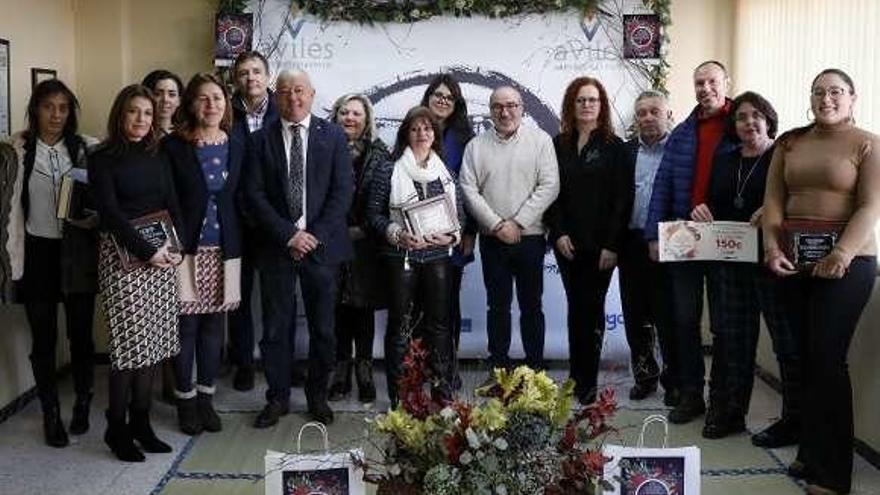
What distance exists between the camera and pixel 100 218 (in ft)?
11.5

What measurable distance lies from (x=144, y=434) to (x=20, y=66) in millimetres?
1808

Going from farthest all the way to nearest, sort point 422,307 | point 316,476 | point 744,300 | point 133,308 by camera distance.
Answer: point 422,307 < point 744,300 < point 133,308 < point 316,476

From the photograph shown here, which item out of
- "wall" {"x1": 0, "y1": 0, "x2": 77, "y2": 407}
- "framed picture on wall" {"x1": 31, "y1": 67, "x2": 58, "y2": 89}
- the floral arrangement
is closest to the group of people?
"wall" {"x1": 0, "y1": 0, "x2": 77, "y2": 407}

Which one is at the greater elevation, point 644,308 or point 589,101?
point 589,101

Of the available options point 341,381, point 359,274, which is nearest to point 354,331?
point 341,381

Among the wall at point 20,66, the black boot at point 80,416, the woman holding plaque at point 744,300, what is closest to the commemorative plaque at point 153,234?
the black boot at point 80,416

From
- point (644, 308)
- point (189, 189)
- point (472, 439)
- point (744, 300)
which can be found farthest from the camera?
point (644, 308)

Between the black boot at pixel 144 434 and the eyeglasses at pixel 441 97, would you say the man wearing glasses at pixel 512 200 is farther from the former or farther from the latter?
the black boot at pixel 144 434

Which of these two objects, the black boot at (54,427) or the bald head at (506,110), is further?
the bald head at (506,110)

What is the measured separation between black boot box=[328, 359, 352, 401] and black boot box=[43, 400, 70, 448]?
1.16 m

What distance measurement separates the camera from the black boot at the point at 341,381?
4.49m

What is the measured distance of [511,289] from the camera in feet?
14.1

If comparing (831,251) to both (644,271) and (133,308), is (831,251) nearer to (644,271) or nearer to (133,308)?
(644,271)

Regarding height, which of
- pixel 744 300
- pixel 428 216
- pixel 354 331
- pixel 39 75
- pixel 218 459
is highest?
pixel 39 75
